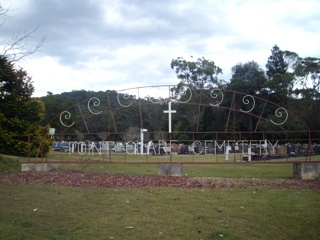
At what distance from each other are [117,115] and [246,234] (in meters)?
33.4

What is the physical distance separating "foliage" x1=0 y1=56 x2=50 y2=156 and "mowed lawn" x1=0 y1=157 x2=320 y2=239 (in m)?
8.34

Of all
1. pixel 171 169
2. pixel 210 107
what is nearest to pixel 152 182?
pixel 171 169

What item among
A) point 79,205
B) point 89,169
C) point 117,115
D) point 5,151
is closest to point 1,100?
point 5,151

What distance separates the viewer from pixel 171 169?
1012cm

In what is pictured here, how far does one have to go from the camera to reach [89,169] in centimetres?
1231

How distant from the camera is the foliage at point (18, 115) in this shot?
15594mm

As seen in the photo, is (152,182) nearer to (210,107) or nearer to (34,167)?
(34,167)

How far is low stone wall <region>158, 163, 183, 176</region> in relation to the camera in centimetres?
1006

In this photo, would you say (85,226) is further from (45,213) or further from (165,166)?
(165,166)

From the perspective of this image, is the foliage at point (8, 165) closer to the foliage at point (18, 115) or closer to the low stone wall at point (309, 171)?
the foliage at point (18, 115)

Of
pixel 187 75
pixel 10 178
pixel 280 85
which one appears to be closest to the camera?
→ pixel 10 178

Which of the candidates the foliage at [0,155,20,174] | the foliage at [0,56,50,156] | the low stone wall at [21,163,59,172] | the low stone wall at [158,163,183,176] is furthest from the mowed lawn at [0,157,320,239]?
the foliage at [0,56,50,156]

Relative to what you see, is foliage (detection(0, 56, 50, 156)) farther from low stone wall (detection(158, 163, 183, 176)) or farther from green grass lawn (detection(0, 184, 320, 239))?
green grass lawn (detection(0, 184, 320, 239))

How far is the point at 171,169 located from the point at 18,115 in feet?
32.1
